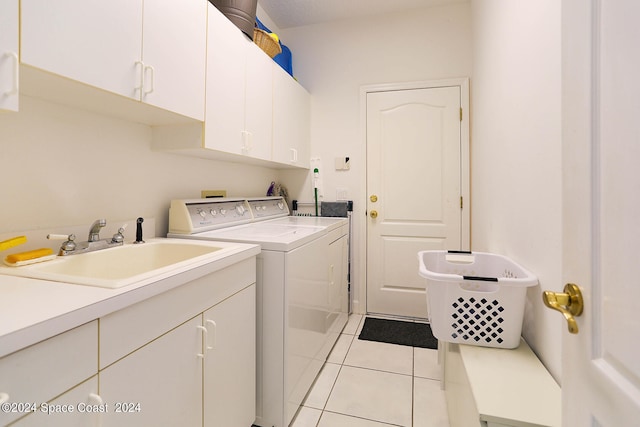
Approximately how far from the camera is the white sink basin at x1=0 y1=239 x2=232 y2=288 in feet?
2.80

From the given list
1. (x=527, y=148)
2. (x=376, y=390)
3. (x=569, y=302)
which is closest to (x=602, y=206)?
(x=569, y=302)

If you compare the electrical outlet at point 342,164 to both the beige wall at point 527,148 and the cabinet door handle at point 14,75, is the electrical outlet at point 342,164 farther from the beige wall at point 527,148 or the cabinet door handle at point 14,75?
the cabinet door handle at point 14,75

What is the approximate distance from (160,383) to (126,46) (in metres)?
1.14

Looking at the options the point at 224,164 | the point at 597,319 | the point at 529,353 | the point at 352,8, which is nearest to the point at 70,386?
the point at 597,319

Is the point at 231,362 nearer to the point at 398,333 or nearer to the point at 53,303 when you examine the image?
the point at 53,303

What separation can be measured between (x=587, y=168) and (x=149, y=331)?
1132mm

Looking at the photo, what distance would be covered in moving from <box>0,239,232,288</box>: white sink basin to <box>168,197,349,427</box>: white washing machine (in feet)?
0.51

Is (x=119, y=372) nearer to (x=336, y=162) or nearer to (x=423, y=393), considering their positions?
(x=423, y=393)

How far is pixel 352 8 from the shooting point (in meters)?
2.73

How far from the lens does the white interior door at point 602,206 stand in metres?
0.48

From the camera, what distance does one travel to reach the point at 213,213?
5.99 feet

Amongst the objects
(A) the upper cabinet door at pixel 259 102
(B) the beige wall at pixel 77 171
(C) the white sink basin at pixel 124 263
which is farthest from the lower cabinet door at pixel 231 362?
(A) the upper cabinet door at pixel 259 102

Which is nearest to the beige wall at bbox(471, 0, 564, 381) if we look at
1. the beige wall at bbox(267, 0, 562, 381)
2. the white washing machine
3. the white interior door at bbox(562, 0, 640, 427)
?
the beige wall at bbox(267, 0, 562, 381)

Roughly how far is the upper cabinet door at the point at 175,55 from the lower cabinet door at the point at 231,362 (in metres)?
0.89
